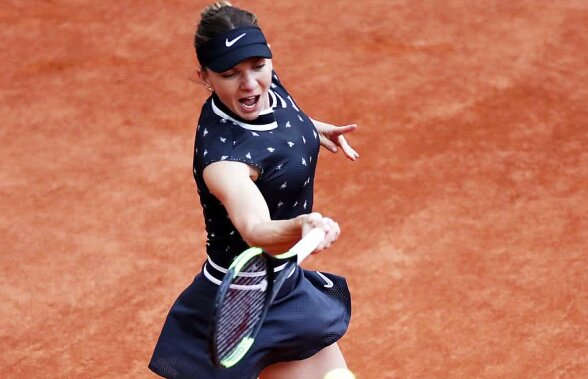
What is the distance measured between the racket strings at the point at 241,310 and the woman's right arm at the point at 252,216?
0.08m

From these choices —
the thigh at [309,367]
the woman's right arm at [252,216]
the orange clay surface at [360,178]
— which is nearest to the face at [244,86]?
the woman's right arm at [252,216]

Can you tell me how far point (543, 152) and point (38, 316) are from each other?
3315 millimetres

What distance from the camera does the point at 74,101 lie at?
25.5 feet

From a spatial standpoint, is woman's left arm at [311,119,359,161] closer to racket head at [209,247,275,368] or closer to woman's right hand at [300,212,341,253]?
racket head at [209,247,275,368]

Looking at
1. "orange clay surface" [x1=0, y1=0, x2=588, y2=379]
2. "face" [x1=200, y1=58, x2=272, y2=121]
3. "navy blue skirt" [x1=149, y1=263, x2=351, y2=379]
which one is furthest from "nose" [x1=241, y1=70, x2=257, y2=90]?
"orange clay surface" [x1=0, y1=0, x2=588, y2=379]

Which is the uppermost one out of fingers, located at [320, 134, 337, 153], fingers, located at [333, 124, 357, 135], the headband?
the headband

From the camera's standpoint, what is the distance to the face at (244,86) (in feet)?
11.4

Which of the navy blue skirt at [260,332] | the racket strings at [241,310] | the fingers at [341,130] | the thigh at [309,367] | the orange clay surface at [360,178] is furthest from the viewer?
the orange clay surface at [360,178]

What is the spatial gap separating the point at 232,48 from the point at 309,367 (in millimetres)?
1157

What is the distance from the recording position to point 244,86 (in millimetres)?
3455

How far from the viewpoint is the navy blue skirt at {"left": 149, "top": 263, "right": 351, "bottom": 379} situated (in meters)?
3.68

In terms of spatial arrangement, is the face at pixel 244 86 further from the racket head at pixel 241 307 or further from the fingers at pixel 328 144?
the fingers at pixel 328 144

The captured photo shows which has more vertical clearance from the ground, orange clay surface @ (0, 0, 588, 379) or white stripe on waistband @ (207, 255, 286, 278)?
white stripe on waistband @ (207, 255, 286, 278)

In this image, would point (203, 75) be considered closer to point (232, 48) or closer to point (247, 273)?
point (232, 48)
